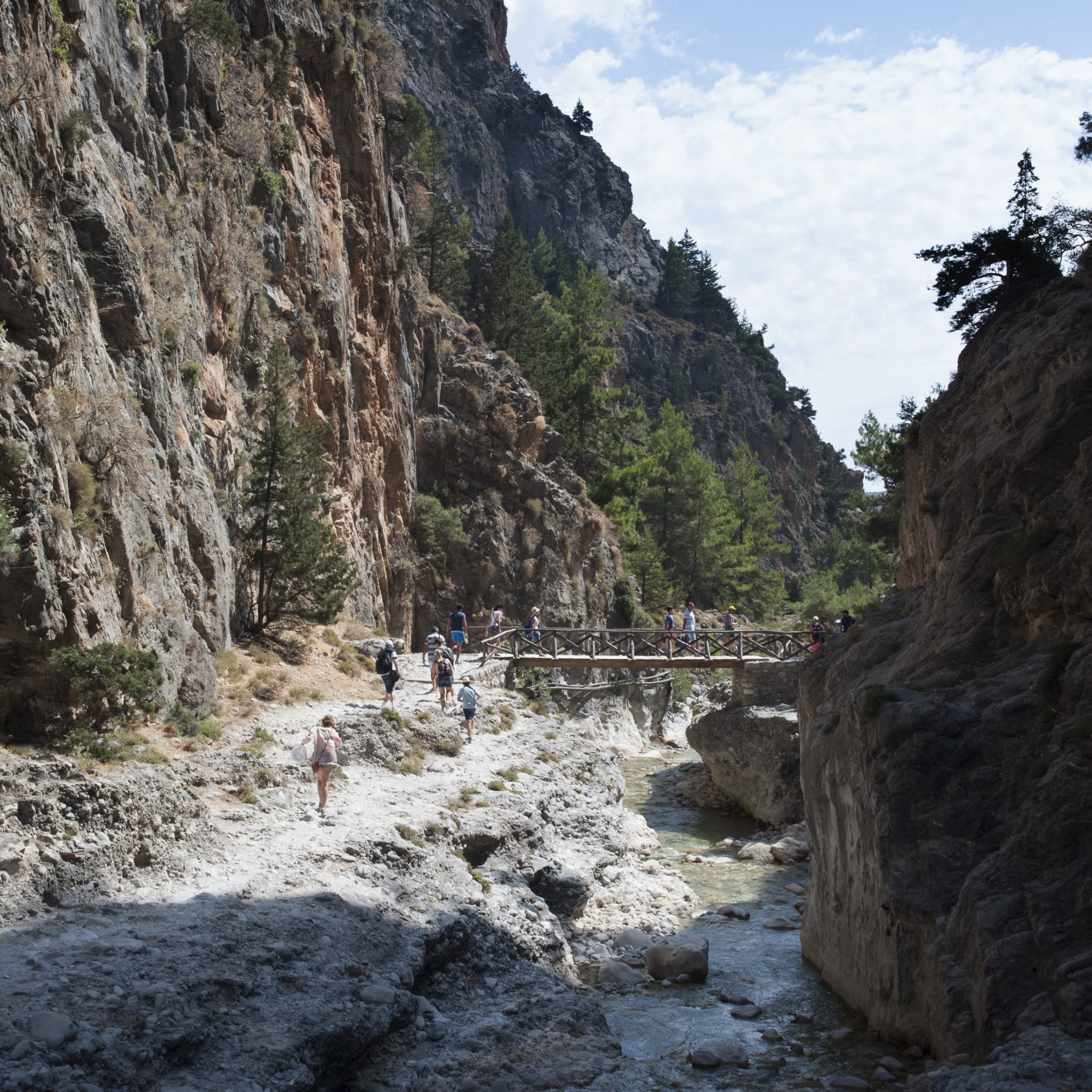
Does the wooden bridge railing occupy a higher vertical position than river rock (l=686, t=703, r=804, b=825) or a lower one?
higher

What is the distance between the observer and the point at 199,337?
71.6 feet

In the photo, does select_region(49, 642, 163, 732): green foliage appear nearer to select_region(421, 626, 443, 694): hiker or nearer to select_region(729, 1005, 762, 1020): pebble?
select_region(421, 626, 443, 694): hiker

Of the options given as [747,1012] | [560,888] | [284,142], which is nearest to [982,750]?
[747,1012]

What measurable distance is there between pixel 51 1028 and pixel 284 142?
2691 centimetres

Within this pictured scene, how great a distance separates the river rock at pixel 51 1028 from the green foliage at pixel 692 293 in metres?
110

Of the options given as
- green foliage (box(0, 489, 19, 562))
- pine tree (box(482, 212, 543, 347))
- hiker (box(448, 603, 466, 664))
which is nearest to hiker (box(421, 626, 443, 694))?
hiker (box(448, 603, 466, 664))

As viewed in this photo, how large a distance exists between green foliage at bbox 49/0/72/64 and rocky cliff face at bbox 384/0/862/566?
74132 mm

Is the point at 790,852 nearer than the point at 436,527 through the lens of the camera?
Yes

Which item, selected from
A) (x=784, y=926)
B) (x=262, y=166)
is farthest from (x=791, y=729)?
(x=262, y=166)

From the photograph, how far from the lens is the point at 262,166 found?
1053 inches

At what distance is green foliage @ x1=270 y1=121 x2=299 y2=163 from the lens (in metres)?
27.8

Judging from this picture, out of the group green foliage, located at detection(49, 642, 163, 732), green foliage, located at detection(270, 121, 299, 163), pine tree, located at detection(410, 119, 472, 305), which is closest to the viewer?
green foliage, located at detection(49, 642, 163, 732)

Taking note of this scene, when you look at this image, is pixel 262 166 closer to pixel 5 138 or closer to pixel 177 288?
pixel 177 288

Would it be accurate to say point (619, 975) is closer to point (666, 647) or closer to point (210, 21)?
point (666, 647)
